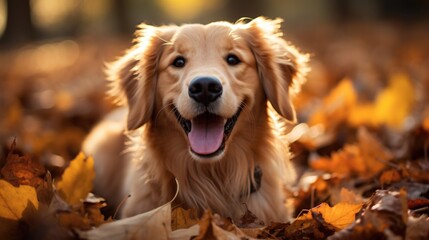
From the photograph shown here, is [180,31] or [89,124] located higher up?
[180,31]

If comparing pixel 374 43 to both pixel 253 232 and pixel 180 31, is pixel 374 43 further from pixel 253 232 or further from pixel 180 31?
pixel 253 232

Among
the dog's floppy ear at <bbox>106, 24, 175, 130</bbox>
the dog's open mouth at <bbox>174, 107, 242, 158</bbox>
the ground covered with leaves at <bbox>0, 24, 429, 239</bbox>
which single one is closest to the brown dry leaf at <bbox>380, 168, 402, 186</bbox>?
the ground covered with leaves at <bbox>0, 24, 429, 239</bbox>

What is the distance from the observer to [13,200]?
2629 mm

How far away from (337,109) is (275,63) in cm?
181

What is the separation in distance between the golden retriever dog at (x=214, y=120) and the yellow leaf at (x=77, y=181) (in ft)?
2.13

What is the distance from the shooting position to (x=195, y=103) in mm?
3457

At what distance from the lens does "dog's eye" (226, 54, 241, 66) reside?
3784 mm

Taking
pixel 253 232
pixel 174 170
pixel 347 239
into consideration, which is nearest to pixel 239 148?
pixel 174 170

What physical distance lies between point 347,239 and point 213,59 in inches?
63.4

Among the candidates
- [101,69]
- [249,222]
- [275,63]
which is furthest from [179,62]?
[101,69]

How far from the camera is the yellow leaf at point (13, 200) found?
261 cm

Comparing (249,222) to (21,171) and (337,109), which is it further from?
(337,109)

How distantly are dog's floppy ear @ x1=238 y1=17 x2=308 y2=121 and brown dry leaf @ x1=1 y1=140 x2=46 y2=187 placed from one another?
1.59 m

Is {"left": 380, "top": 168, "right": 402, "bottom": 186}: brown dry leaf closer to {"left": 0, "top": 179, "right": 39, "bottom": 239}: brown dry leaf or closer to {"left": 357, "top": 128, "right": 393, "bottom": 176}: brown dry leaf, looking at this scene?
{"left": 357, "top": 128, "right": 393, "bottom": 176}: brown dry leaf
